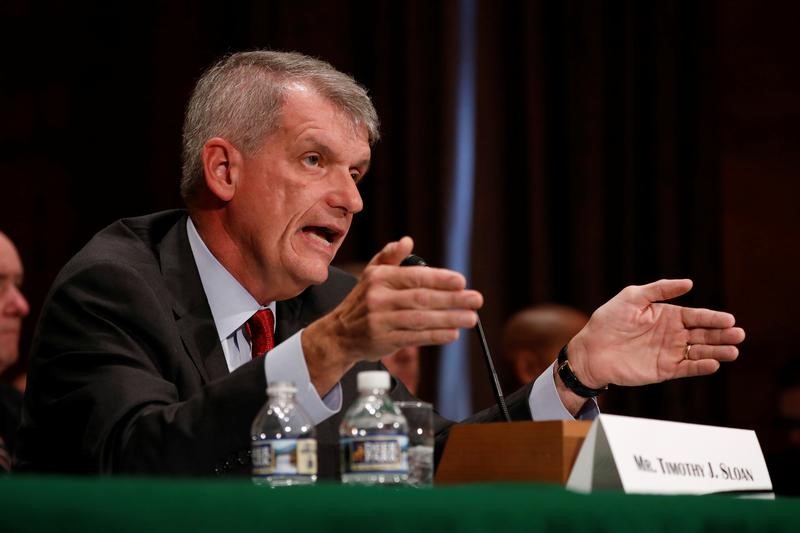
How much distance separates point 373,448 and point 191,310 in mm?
790

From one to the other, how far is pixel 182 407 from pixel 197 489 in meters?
0.72

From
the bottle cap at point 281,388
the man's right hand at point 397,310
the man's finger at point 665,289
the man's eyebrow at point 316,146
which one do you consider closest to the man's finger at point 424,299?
the man's right hand at point 397,310

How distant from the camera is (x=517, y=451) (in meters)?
1.38

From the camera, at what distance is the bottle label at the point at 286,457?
51.4 inches

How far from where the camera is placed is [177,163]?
4.95m

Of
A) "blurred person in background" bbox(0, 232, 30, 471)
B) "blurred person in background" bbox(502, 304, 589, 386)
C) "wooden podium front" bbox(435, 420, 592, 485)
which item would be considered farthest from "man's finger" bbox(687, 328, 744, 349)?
"blurred person in background" bbox(0, 232, 30, 471)

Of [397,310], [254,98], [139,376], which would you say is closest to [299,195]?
[254,98]

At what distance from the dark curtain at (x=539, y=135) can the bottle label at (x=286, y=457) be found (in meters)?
3.28

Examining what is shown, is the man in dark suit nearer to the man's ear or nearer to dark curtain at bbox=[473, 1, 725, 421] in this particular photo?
the man's ear

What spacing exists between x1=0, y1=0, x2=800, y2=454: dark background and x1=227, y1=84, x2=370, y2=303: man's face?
2.46 meters

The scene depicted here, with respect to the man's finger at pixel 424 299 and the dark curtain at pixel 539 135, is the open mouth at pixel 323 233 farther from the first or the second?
the dark curtain at pixel 539 135

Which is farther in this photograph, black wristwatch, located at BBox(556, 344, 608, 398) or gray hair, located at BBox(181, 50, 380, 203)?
gray hair, located at BBox(181, 50, 380, 203)

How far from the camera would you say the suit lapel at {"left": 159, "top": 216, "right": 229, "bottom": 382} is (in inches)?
76.2

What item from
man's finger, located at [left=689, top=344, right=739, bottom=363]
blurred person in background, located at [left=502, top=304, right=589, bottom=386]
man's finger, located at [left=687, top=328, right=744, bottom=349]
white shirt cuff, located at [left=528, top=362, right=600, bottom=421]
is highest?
man's finger, located at [left=687, top=328, right=744, bottom=349]
